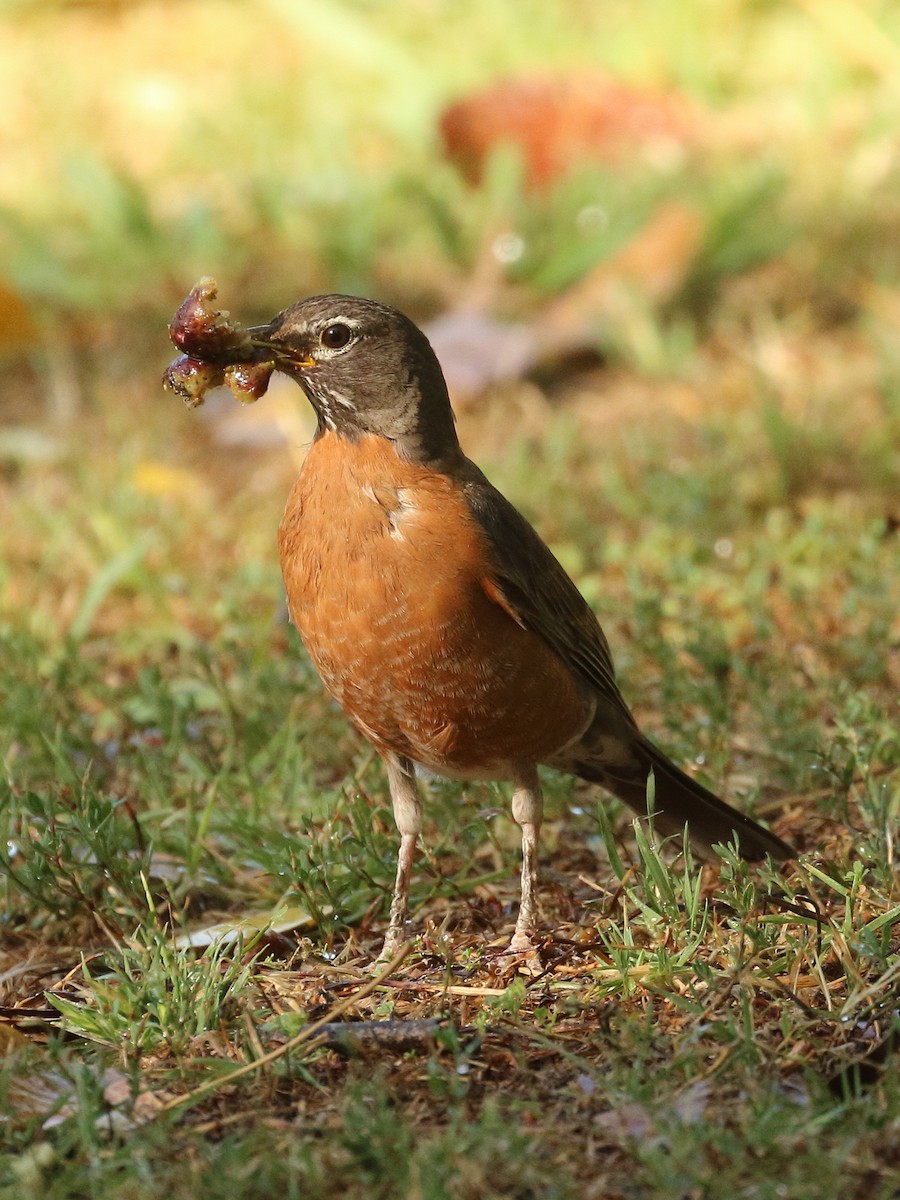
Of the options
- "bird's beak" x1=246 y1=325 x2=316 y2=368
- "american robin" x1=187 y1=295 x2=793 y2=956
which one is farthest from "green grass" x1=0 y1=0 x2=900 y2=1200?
"bird's beak" x1=246 y1=325 x2=316 y2=368

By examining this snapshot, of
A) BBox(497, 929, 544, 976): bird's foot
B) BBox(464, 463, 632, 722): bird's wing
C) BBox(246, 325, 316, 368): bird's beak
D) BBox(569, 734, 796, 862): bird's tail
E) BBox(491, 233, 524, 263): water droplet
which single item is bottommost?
BBox(497, 929, 544, 976): bird's foot

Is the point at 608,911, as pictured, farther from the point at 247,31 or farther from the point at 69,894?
the point at 247,31

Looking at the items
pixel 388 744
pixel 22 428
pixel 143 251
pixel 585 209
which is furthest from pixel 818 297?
pixel 388 744

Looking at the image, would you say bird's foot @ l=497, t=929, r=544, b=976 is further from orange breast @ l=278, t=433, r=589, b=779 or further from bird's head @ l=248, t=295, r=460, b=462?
bird's head @ l=248, t=295, r=460, b=462

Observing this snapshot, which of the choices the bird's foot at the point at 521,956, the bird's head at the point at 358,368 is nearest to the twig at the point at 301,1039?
the bird's foot at the point at 521,956

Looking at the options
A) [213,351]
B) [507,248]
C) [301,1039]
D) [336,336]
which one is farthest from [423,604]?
[507,248]

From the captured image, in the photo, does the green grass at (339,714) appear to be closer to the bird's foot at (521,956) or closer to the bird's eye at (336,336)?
the bird's foot at (521,956)
